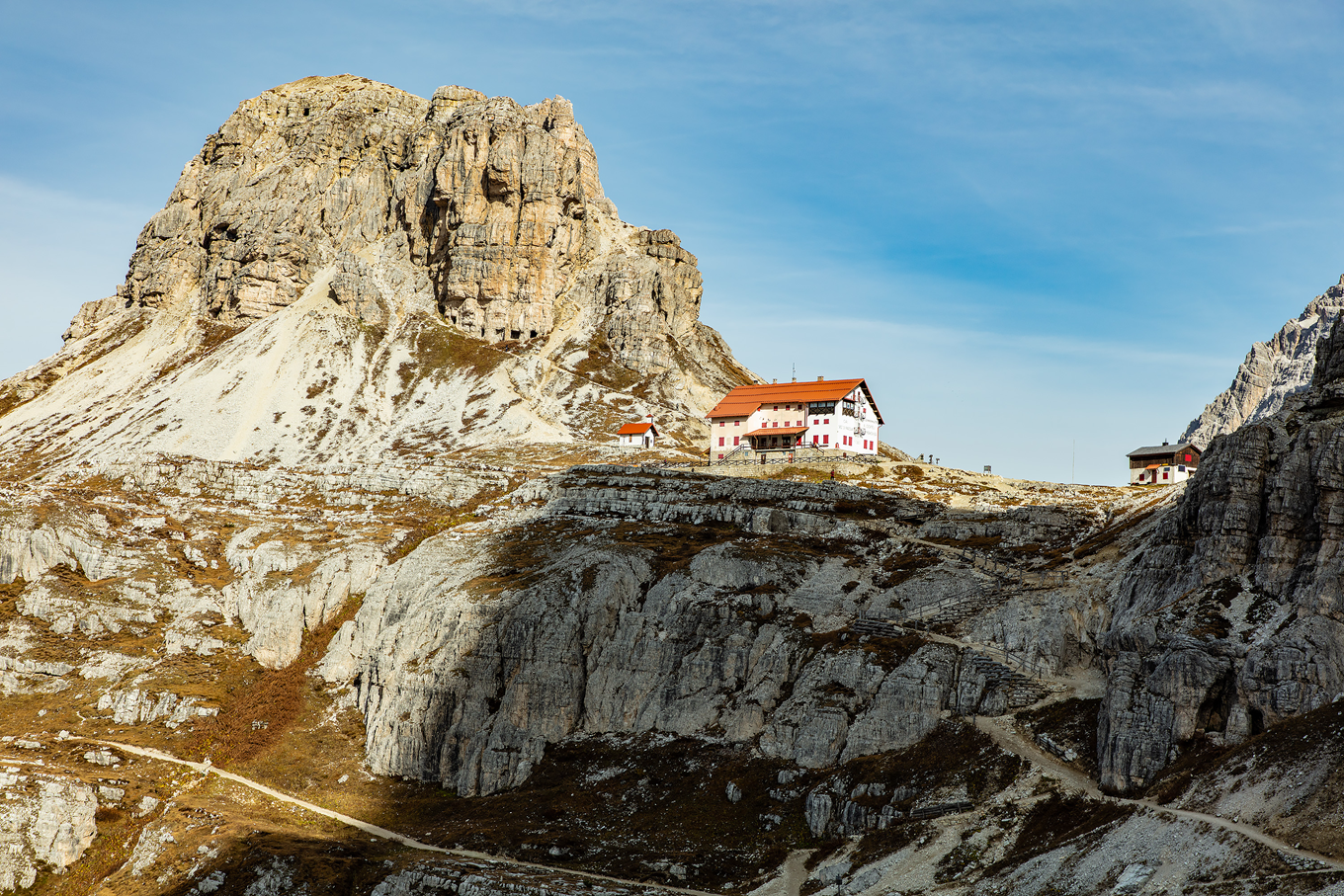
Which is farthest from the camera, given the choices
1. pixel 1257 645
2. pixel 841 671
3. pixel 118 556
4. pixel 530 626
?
pixel 118 556

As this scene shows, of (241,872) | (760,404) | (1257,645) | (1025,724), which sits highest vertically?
(760,404)

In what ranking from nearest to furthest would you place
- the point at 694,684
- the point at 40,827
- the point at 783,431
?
1. the point at 40,827
2. the point at 694,684
3. the point at 783,431

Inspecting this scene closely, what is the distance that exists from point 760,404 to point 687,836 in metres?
93.6

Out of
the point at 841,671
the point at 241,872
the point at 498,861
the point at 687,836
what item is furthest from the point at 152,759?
the point at 841,671

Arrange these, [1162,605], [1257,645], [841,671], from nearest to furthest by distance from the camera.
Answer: [1257,645]
[1162,605]
[841,671]

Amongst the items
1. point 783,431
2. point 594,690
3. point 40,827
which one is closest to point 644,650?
point 594,690

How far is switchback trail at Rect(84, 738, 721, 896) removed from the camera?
73438 mm

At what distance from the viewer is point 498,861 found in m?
79.2

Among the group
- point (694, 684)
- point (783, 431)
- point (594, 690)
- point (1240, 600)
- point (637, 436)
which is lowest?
point (594, 690)

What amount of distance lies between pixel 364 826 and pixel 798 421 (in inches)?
3569

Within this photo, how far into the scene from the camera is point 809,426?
16125 cm

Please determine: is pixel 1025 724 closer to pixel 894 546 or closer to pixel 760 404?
pixel 894 546

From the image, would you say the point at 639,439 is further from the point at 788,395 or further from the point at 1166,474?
the point at 1166,474

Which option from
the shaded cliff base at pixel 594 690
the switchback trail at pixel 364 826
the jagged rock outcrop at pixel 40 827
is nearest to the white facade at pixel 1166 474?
the shaded cliff base at pixel 594 690
